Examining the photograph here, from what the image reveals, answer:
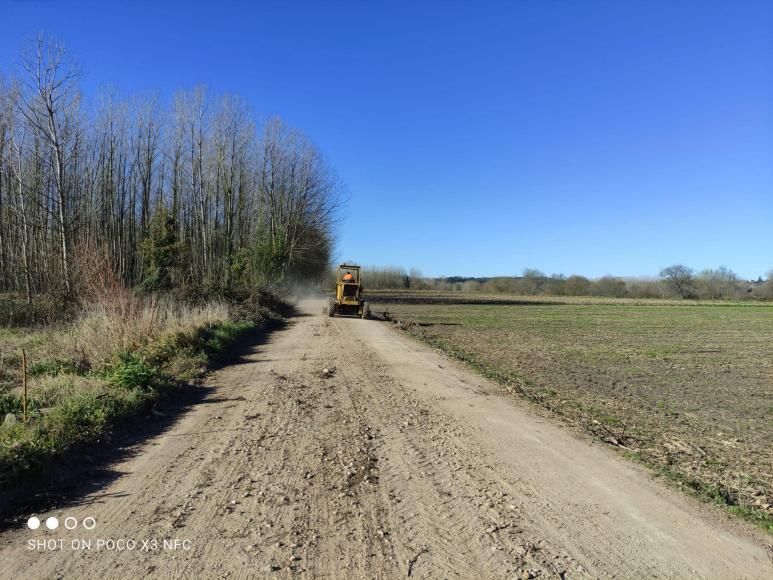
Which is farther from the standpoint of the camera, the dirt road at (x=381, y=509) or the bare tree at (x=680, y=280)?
the bare tree at (x=680, y=280)

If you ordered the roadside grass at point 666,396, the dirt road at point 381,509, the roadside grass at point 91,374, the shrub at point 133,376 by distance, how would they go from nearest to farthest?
1. the dirt road at point 381,509
2. the roadside grass at point 91,374
3. the roadside grass at point 666,396
4. the shrub at point 133,376

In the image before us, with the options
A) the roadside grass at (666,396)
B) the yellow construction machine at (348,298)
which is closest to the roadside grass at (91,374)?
the roadside grass at (666,396)

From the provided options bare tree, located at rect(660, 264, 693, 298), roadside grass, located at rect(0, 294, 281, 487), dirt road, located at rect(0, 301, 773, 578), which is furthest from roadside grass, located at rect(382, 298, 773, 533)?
bare tree, located at rect(660, 264, 693, 298)

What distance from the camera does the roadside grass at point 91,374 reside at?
5.52 m

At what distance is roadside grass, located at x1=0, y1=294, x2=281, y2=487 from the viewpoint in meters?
5.52

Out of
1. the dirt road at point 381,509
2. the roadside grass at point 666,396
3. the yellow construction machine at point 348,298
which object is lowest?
the roadside grass at point 666,396

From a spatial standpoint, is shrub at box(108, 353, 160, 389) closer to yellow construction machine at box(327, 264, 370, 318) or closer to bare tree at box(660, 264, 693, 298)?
yellow construction machine at box(327, 264, 370, 318)

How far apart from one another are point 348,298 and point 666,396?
64.2 ft

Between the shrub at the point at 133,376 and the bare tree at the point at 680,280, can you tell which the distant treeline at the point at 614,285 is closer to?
the bare tree at the point at 680,280

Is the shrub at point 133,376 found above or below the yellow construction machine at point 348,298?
below

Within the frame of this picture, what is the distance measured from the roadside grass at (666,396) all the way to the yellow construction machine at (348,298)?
614 centimetres

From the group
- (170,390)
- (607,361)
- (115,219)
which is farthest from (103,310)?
(115,219)

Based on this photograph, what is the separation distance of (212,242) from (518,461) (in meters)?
40.0

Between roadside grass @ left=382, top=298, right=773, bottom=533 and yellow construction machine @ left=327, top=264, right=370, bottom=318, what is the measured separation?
6141mm
